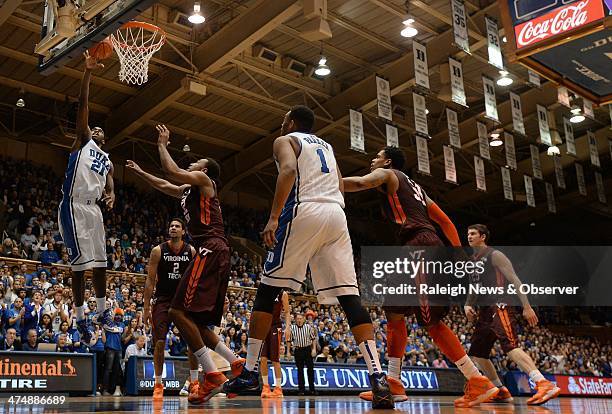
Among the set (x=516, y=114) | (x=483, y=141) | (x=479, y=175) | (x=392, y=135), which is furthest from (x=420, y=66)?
(x=479, y=175)

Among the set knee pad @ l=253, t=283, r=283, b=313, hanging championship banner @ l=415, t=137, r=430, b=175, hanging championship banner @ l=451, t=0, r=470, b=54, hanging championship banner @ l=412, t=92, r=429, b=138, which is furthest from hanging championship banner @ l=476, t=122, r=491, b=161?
knee pad @ l=253, t=283, r=283, b=313

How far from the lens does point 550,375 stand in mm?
19250

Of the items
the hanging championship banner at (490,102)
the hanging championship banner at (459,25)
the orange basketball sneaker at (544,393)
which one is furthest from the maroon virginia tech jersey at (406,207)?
the hanging championship banner at (490,102)

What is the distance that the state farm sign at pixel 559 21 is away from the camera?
23.7 ft

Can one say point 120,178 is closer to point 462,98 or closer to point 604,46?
point 462,98

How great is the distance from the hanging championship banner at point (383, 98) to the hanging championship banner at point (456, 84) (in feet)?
6.23

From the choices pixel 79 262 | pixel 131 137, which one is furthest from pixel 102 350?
pixel 131 137

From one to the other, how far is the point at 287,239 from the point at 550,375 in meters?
16.8

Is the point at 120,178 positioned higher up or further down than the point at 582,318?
higher up

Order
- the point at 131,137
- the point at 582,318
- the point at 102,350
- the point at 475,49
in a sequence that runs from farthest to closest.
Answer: the point at 582,318
the point at 131,137
the point at 475,49
the point at 102,350

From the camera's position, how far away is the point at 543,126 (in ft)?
67.2

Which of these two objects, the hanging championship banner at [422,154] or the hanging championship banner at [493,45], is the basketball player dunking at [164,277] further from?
the hanging championship banner at [422,154]

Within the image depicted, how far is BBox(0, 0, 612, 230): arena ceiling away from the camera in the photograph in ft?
57.5

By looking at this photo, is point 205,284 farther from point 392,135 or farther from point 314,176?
point 392,135
